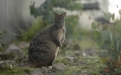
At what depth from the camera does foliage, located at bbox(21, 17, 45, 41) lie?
10.8 metres

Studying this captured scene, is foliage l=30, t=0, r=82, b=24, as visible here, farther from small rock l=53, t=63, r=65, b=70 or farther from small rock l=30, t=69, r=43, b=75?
small rock l=30, t=69, r=43, b=75

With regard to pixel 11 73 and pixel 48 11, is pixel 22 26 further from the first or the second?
pixel 11 73

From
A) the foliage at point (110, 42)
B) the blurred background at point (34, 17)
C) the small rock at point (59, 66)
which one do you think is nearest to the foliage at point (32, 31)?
the blurred background at point (34, 17)

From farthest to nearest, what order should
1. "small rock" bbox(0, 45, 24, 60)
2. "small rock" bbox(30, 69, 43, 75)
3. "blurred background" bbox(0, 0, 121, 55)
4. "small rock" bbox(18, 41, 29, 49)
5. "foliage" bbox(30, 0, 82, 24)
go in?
"foliage" bbox(30, 0, 82, 24)
"blurred background" bbox(0, 0, 121, 55)
"small rock" bbox(18, 41, 29, 49)
"small rock" bbox(0, 45, 24, 60)
"small rock" bbox(30, 69, 43, 75)

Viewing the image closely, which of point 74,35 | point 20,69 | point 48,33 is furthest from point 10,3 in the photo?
point 20,69

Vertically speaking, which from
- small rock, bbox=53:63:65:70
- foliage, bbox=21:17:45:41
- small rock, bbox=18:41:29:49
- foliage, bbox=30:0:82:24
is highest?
foliage, bbox=30:0:82:24

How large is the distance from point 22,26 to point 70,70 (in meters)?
5.30

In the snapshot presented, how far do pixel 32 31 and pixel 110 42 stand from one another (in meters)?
5.50

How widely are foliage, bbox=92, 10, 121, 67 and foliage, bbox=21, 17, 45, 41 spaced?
510cm

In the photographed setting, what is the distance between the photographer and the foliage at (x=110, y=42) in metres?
5.78

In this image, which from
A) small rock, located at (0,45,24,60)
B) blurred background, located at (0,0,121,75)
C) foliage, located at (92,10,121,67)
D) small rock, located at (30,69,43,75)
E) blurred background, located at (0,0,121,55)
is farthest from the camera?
blurred background, located at (0,0,121,55)

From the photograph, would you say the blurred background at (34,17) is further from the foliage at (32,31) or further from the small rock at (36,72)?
the small rock at (36,72)

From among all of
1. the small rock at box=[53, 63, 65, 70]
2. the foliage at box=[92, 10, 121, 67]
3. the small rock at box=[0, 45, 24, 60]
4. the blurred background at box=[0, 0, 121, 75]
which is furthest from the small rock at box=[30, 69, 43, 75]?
the small rock at box=[0, 45, 24, 60]

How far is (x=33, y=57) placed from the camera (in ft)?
21.8
